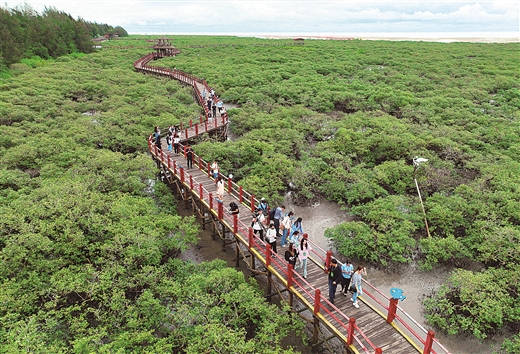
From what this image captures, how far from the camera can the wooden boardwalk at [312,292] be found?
9.80m

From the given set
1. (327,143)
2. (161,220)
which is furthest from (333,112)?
(161,220)

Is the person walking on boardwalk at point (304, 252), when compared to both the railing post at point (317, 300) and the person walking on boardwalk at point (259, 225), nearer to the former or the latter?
the railing post at point (317, 300)

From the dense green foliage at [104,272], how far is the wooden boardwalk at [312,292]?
3.78 feet

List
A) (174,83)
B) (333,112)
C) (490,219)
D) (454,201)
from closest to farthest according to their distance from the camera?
(490,219), (454,201), (333,112), (174,83)

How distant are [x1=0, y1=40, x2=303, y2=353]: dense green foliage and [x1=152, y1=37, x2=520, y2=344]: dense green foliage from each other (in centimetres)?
614

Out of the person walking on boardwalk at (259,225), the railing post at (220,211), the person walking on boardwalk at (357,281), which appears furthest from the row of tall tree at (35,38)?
the person walking on boardwalk at (357,281)

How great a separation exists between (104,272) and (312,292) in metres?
7.88

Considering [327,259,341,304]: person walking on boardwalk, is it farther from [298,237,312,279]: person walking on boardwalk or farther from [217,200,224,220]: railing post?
[217,200,224,220]: railing post

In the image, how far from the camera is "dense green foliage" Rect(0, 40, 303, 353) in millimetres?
10625

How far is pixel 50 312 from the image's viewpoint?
35.3ft

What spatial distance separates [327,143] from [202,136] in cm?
999

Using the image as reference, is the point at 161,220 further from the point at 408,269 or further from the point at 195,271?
the point at 408,269

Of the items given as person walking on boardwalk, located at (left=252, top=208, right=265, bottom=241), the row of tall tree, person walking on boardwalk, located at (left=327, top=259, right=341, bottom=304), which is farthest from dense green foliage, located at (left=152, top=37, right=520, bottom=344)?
the row of tall tree

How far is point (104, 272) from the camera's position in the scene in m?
12.7
